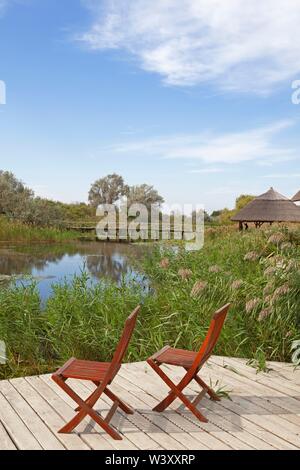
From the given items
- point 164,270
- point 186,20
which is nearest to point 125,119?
point 186,20

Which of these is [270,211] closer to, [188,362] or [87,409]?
[188,362]

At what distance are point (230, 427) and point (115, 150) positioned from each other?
1796 cm

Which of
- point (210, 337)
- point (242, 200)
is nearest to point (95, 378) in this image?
point (210, 337)

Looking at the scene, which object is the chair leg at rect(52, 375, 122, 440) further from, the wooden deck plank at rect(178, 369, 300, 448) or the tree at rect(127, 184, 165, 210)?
the tree at rect(127, 184, 165, 210)

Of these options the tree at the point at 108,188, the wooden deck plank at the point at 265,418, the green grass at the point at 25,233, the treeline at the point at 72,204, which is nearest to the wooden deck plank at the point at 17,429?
the wooden deck plank at the point at 265,418

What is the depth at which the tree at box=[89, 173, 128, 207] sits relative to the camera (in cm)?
4641

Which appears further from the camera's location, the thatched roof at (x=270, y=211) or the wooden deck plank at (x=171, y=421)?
the thatched roof at (x=270, y=211)

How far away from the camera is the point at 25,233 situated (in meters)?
25.0

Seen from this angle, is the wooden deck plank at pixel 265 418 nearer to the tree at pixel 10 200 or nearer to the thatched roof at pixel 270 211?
the thatched roof at pixel 270 211

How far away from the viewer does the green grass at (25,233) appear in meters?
24.6

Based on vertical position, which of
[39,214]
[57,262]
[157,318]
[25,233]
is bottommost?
[57,262]

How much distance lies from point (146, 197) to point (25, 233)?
1866 centimetres

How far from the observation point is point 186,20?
1024 cm

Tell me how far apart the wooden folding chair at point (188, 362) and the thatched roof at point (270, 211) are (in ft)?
66.7
